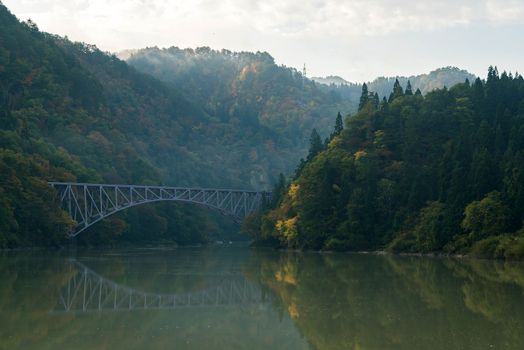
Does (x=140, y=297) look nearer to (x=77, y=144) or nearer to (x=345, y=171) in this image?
(x=345, y=171)

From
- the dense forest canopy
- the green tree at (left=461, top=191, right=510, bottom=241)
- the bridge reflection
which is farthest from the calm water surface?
the dense forest canopy

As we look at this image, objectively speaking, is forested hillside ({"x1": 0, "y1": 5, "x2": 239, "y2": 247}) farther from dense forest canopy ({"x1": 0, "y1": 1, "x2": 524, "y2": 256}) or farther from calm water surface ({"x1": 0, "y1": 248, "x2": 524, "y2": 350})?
calm water surface ({"x1": 0, "y1": 248, "x2": 524, "y2": 350})

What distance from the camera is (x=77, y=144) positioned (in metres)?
125

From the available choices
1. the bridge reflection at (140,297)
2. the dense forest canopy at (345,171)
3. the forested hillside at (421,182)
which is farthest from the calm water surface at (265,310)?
the dense forest canopy at (345,171)

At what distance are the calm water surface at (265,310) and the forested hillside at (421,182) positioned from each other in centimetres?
1706

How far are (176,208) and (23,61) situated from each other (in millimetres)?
33172

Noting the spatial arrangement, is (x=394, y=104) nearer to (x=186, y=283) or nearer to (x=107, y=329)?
(x=186, y=283)

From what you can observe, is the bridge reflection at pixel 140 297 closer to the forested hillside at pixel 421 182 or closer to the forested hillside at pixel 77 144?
the forested hillside at pixel 421 182

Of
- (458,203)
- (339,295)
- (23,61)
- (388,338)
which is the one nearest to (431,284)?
(339,295)

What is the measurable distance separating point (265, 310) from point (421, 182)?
171ft

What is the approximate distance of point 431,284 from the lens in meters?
36.0

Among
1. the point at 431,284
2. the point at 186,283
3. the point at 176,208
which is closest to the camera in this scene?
the point at 431,284

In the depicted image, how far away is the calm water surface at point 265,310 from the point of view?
20922 millimetres

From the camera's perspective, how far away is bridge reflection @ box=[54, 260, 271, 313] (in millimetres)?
29062
